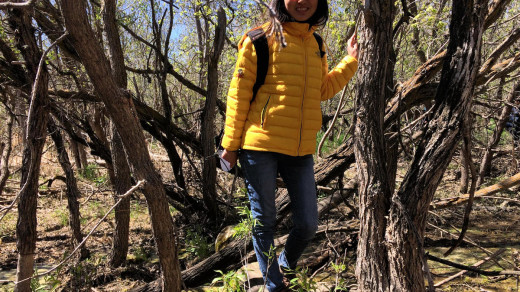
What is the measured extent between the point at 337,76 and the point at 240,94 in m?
0.67

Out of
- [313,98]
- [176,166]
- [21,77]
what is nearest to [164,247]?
[313,98]

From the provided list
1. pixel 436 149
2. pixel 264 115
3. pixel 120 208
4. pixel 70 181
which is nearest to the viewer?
pixel 436 149

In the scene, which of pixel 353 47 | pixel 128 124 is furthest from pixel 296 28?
pixel 128 124

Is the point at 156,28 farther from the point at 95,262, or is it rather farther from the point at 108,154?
the point at 95,262

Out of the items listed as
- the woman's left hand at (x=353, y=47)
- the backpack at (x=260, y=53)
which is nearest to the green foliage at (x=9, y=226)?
the backpack at (x=260, y=53)

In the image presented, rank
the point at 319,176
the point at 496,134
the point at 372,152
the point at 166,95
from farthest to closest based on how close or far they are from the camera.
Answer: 1. the point at 496,134
2. the point at 166,95
3. the point at 319,176
4. the point at 372,152

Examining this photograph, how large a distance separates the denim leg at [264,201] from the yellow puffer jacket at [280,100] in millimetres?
84

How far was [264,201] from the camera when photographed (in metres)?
2.16

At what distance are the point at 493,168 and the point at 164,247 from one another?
5910mm

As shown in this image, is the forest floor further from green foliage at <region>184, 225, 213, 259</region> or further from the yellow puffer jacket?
the yellow puffer jacket

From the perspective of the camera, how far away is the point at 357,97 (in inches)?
76.5

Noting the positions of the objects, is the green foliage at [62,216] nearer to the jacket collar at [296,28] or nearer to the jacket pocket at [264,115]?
the jacket pocket at [264,115]

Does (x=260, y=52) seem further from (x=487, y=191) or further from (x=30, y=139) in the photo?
(x=487, y=191)

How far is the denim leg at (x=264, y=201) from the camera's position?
211cm
